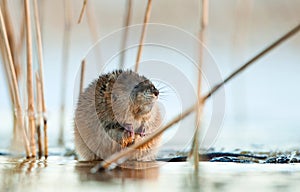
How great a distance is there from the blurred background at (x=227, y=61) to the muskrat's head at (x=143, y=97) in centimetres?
45

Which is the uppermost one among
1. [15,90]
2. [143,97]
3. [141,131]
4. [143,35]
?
[143,35]

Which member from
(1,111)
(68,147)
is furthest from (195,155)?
(1,111)

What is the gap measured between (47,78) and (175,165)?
12.6 feet

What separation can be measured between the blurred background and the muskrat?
337 mm

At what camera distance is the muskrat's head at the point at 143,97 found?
3.58 meters

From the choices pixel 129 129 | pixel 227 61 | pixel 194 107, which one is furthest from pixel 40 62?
pixel 227 61

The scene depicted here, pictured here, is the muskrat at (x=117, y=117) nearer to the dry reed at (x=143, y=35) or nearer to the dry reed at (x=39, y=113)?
the dry reed at (x=143, y=35)

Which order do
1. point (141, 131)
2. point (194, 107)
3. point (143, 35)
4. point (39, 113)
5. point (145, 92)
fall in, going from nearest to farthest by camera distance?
point (194, 107)
point (145, 92)
point (141, 131)
point (143, 35)
point (39, 113)

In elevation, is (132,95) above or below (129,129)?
above

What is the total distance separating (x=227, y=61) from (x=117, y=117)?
4034 millimetres

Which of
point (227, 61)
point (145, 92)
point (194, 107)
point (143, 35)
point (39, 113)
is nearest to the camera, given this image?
point (194, 107)

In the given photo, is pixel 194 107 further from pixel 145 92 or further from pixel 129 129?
pixel 129 129

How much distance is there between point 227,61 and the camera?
24.9 feet

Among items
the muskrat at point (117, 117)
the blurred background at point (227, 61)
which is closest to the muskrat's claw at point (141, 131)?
the muskrat at point (117, 117)
